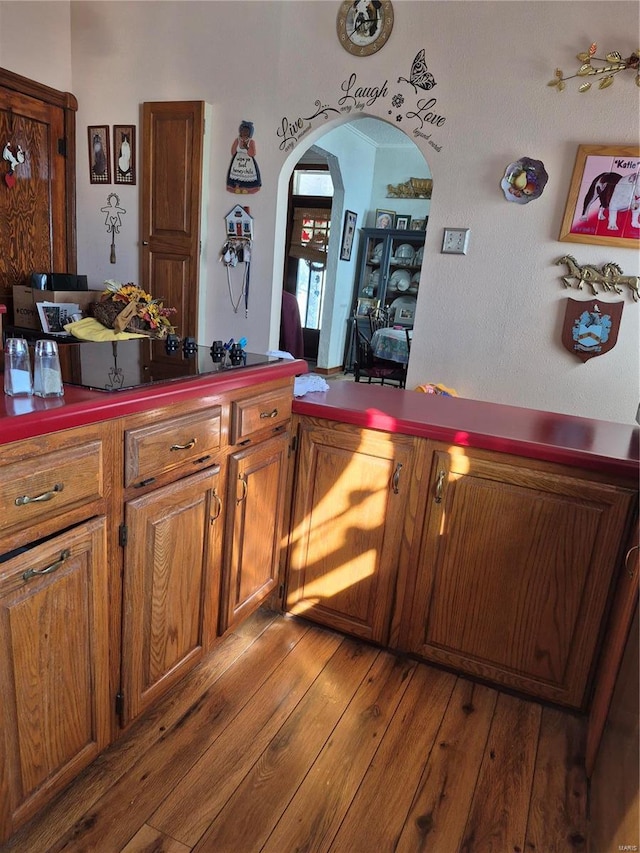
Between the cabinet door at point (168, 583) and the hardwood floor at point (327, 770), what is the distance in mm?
166

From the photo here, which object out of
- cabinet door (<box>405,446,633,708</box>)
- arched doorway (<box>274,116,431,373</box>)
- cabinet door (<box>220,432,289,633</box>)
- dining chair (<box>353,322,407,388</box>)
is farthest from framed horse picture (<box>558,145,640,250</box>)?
arched doorway (<box>274,116,431,373</box>)

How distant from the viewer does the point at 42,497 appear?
995 millimetres

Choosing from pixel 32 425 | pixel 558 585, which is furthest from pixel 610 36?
pixel 32 425

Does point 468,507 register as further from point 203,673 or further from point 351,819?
point 203,673

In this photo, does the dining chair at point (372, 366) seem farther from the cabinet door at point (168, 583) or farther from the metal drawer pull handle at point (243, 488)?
the cabinet door at point (168, 583)

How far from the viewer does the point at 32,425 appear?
94 centimetres

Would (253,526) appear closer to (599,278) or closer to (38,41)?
(599,278)

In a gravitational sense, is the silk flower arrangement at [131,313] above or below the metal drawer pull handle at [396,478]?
above

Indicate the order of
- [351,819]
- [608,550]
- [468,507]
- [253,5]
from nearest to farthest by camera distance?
[351,819] → [608,550] → [468,507] → [253,5]

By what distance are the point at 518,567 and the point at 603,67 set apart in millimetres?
2458

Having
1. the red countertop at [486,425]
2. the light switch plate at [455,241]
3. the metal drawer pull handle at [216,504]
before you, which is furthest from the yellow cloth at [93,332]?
the light switch plate at [455,241]

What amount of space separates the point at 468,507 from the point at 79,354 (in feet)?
4.06

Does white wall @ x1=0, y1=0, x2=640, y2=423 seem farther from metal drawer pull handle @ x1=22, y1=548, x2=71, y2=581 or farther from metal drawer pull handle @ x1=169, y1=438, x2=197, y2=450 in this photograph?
metal drawer pull handle @ x1=22, y1=548, x2=71, y2=581

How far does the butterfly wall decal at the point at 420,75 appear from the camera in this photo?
9.52ft
